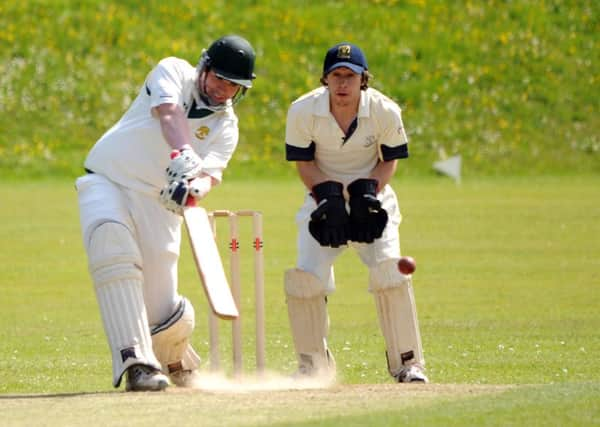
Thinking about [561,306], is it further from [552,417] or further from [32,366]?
[552,417]

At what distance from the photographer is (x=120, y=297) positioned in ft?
20.5

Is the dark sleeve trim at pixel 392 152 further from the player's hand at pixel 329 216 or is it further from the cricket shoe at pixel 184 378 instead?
the cricket shoe at pixel 184 378

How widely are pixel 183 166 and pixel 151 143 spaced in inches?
18.4

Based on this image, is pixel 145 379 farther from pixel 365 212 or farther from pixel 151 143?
pixel 365 212

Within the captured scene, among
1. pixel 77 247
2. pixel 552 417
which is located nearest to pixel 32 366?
pixel 552 417

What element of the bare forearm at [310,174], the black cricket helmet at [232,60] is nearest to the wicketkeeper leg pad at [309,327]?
the bare forearm at [310,174]

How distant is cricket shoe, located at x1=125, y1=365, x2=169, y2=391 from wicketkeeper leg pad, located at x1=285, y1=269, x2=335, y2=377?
1000 millimetres

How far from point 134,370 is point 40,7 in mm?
25469

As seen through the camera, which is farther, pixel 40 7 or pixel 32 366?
pixel 40 7

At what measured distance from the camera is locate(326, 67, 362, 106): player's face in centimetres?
686

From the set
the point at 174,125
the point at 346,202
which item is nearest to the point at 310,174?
the point at 346,202

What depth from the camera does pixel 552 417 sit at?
518 cm

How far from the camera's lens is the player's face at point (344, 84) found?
686cm

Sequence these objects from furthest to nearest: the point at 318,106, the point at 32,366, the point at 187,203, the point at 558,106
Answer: the point at 558,106
the point at 32,366
the point at 318,106
the point at 187,203
